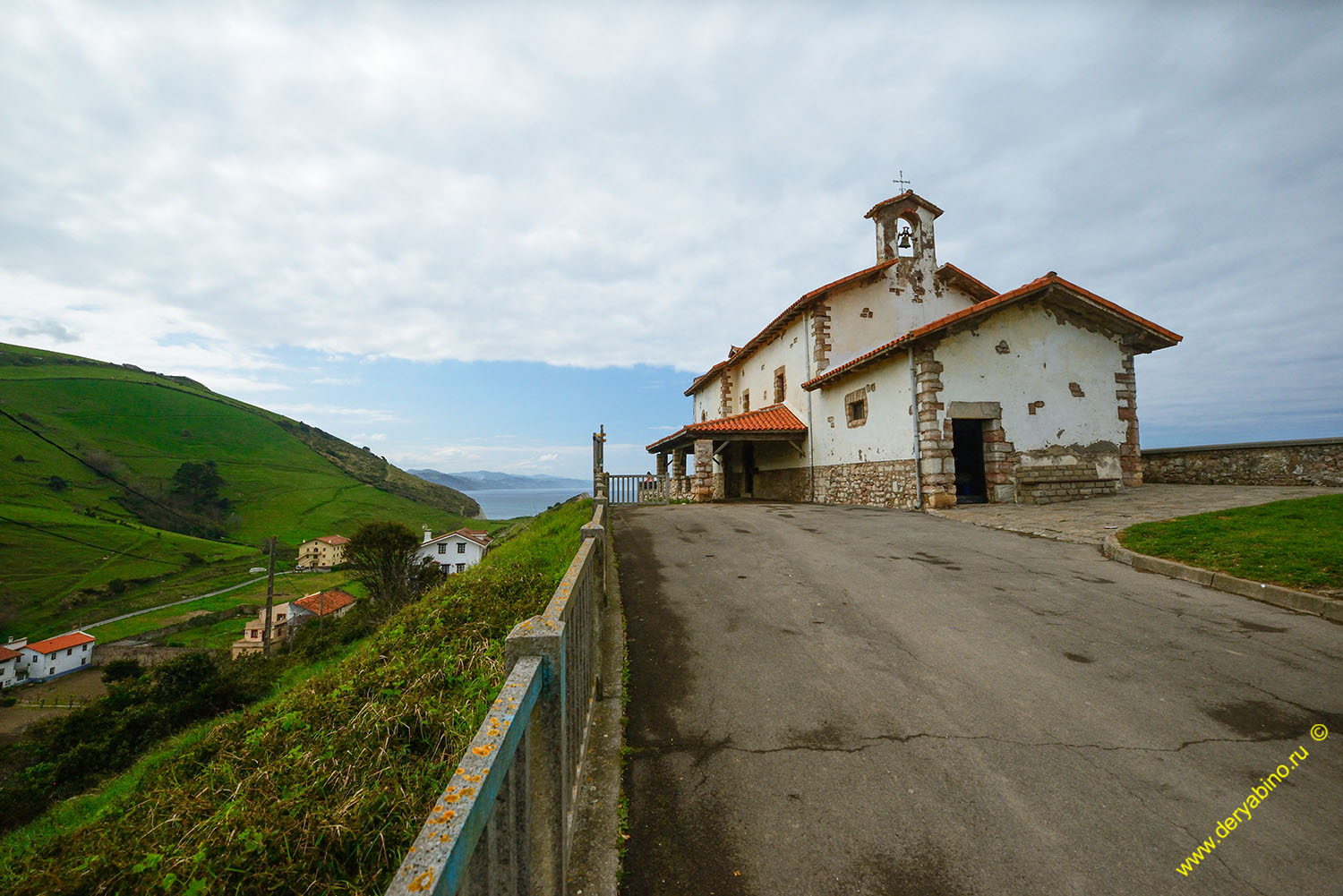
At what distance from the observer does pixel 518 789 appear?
1.84 m

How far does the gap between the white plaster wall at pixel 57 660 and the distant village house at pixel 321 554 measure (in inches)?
959

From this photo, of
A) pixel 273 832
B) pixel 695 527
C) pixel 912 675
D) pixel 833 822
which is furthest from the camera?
pixel 695 527

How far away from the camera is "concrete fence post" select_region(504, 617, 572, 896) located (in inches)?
83.4

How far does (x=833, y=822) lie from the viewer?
285cm

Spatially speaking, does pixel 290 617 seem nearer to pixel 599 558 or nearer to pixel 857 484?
pixel 857 484

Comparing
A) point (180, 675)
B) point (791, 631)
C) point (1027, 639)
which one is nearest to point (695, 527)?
point (791, 631)

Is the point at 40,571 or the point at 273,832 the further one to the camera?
the point at 40,571

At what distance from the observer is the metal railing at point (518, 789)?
3.73 feet

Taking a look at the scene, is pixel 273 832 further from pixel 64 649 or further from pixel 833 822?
pixel 64 649

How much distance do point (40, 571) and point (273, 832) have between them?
255 ft

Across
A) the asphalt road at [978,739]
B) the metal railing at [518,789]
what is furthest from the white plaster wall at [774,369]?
the metal railing at [518,789]

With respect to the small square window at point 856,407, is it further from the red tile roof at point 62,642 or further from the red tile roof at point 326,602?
the red tile roof at point 62,642

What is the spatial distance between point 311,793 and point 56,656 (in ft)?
189

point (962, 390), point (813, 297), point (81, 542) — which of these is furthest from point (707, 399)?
point (81, 542)
